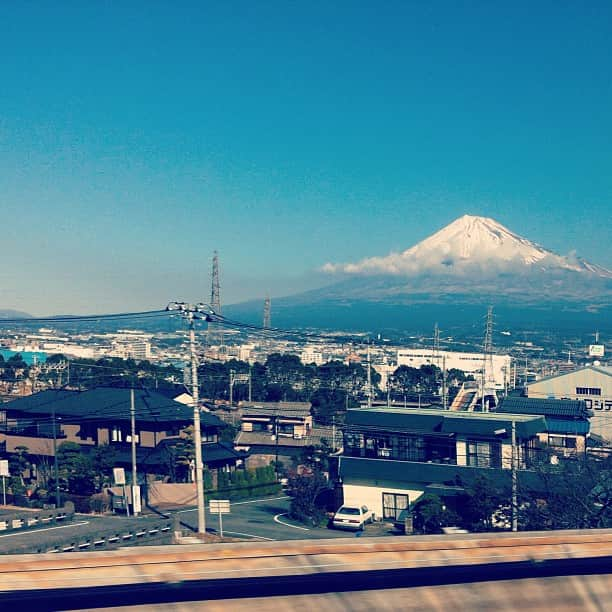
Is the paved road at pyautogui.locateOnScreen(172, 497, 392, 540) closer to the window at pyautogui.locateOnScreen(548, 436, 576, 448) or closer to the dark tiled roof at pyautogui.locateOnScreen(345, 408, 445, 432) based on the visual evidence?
the dark tiled roof at pyautogui.locateOnScreen(345, 408, 445, 432)

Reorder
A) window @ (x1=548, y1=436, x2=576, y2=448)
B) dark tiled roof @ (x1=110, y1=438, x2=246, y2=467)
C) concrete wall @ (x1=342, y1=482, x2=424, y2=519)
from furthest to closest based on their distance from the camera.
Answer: window @ (x1=548, y1=436, x2=576, y2=448) → dark tiled roof @ (x1=110, y1=438, x2=246, y2=467) → concrete wall @ (x1=342, y1=482, x2=424, y2=519)

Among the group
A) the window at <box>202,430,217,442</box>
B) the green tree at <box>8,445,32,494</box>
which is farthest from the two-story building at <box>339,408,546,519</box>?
the green tree at <box>8,445,32,494</box>

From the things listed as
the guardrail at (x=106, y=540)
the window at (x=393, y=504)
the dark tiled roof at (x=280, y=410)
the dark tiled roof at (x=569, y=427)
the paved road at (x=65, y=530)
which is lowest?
the window at (x=393, y=504)

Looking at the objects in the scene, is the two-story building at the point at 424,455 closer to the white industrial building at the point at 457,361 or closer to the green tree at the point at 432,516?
the green tree at the point at 432,516

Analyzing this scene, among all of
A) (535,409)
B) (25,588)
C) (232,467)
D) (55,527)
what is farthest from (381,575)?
(535,409)

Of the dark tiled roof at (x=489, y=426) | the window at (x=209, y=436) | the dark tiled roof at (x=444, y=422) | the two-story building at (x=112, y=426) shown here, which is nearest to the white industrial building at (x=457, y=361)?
the window at (x=209, y=436)

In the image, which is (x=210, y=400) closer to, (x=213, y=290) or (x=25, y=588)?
(x=213, y=290)
